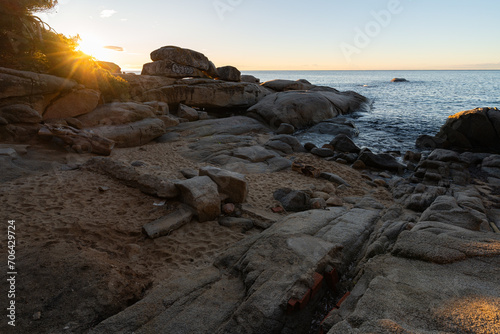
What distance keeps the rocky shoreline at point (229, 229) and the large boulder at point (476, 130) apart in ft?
0.37

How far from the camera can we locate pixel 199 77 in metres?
22.6

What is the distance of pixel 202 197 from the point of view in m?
6.60

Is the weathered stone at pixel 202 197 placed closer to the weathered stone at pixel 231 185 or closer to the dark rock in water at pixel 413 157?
the weathered stone at pixel 231 185

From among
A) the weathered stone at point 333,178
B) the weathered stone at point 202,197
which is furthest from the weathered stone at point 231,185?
the weathered stone at point 333,178

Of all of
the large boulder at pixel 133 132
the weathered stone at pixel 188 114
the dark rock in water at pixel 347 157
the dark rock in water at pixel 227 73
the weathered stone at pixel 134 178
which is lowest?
the dark rock in water at pixel 347 157

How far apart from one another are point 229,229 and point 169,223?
1332 millimetres

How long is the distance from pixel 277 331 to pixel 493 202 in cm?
917

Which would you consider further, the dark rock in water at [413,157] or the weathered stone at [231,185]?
the dark rock in water at [413,157]

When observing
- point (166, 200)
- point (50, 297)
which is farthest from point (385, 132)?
point (50, 297)

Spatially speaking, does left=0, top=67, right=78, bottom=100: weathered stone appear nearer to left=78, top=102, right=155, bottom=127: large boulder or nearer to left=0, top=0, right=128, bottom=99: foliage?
left=0, top=0, right=128, bottom=99: foliage

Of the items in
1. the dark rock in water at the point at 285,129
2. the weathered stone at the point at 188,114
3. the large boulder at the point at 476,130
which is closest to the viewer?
the large boulder at the point at 476,130

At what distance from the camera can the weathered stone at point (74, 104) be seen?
12.3m

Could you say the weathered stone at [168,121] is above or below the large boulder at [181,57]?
below

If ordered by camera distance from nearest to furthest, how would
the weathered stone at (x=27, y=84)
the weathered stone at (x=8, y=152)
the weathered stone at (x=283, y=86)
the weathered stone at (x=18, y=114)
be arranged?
the weathered stone at (x=8, y=152), the weathered stone at (x=18, y=114), the weathered stone at (x=27, y=84), the weathered stone at (x=283, y=86)
